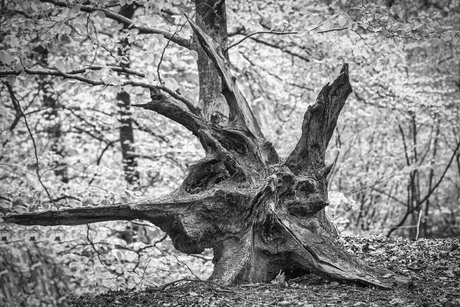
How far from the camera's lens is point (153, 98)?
5391mm

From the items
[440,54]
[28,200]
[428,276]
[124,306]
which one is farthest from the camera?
[440,54]

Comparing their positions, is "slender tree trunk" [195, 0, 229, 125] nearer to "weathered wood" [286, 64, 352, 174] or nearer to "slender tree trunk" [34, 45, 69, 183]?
"weathered wood" [286, 64, 352, 174]

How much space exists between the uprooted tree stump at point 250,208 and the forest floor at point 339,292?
18 cm

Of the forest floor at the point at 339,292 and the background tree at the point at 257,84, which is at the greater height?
the background tree at the point at 257,84

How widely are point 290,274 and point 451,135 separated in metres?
14.8

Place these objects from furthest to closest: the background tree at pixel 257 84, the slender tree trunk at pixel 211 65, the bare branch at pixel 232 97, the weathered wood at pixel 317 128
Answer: the background tree at pixel 257 84 < the slender tree trunk at pixel 211 65 < the bare branch at pixel 232 97 < the weathered wood at pixel 317 128

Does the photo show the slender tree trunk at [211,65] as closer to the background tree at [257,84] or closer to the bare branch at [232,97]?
the background tree at [257,84]

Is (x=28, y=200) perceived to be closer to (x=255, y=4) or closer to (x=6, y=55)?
(x=6, y=55)

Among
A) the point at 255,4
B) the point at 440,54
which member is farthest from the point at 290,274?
the point at 440,54

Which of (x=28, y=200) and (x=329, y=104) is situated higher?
(x=329, y=104)

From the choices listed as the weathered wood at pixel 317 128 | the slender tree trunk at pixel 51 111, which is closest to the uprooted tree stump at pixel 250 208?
the weathered wood at pixel 317 128

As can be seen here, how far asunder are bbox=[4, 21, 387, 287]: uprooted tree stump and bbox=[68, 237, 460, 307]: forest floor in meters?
0.18

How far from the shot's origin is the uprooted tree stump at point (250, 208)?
15.1ft

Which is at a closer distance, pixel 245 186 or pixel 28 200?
pixel 245 186
